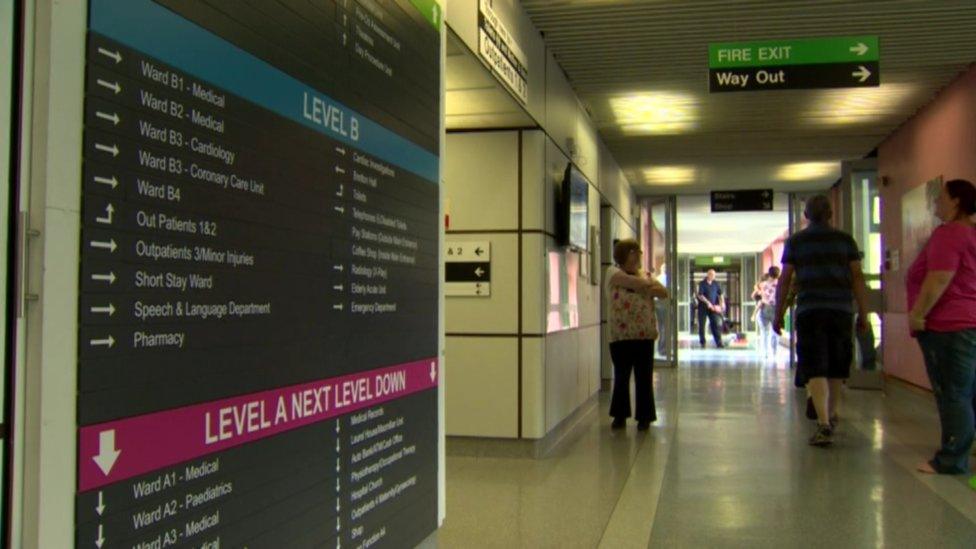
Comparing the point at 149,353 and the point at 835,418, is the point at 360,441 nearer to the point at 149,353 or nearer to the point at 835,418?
the point at 149,353

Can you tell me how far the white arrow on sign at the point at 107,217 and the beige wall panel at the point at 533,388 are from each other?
4.11m

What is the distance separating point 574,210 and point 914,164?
4409 mm

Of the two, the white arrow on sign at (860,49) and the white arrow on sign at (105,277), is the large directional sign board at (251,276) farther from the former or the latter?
the white arrow on sign at (860,49)

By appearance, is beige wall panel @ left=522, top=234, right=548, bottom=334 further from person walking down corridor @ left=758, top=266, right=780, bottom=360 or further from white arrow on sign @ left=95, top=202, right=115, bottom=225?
person walking down corridor @ left=758, top=266, right=780, bottom=360

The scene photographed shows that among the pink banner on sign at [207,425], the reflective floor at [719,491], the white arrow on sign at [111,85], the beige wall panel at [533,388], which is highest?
the white arrow on sign at [111,85]

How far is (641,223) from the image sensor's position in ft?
48.2

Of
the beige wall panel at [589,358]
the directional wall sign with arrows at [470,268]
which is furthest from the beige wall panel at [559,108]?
the beige wall panel at [589,358]

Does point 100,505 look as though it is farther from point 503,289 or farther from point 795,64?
point 795,64

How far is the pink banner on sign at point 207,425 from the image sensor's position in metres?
1.33

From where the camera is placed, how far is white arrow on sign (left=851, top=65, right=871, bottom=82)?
18.2ft

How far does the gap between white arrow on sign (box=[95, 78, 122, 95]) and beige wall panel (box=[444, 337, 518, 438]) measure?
408 cm

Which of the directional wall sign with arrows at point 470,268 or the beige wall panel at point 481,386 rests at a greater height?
the directional wall sign with arrows at point 470,268

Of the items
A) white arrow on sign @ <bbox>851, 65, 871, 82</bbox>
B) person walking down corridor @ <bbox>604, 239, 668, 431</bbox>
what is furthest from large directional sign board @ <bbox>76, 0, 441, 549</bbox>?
white arrow on sign @ <bbox>851, 65, 871, 82</bbox>

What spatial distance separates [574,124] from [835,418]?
314 centimetres
